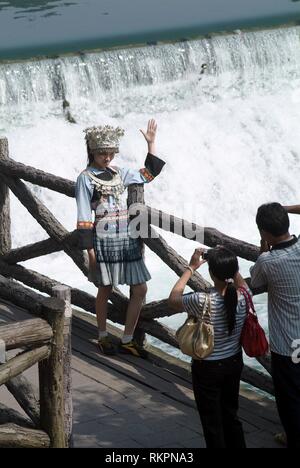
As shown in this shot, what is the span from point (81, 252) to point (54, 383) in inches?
116

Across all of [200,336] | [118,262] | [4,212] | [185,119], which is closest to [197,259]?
[200,336]

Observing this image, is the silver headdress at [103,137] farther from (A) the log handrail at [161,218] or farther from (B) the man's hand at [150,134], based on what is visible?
(A) the log handrail at [161,218]

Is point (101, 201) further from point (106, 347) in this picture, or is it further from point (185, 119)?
point (185, 119)

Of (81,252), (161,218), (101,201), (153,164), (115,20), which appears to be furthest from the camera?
(115,20)

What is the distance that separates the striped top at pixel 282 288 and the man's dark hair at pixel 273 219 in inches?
4.3

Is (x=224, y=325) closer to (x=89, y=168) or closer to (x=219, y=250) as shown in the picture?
(x=219, y=250)

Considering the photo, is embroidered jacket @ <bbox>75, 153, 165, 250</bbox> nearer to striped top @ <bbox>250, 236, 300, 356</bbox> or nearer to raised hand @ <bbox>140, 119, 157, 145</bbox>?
raised hand @ <bbox>140, 119, 157, 145</bbox>

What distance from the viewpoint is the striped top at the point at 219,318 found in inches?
215

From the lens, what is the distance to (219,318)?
5477 mm

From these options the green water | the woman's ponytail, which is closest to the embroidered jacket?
the woman's ponytail

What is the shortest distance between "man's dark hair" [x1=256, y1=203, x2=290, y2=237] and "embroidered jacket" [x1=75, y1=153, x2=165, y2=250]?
185 cm

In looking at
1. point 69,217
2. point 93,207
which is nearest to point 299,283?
point 93,207

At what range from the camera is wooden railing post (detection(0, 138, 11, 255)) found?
9.05 meters

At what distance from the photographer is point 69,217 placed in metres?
14.5
